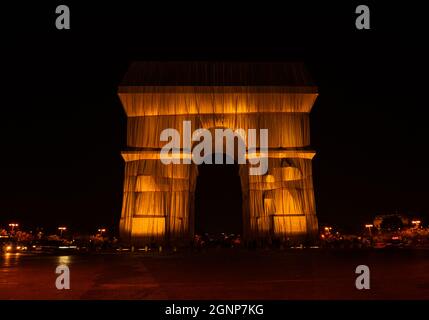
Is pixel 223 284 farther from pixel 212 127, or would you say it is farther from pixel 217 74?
pixel 217 74

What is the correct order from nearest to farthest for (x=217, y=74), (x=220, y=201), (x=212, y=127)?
(x=212, y=127)
(x=217, y=74)
(x=220, y=201)

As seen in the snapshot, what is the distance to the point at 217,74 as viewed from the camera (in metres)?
36.4

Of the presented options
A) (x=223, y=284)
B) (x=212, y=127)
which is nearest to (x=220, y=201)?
(x=212, y=127)

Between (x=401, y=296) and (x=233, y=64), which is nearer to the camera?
(x=401, y=296)

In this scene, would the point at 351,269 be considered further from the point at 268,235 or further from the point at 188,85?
the point at 188,85

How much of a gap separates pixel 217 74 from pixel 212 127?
11.2ft

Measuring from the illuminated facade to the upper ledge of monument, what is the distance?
6 cm

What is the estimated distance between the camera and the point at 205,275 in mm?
15109

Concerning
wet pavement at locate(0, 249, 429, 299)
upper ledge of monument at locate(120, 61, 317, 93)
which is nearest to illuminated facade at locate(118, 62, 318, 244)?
upper ledge of monument at locate(120, 61, 317, 93)

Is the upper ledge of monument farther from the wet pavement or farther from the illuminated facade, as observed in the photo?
the wet pavement

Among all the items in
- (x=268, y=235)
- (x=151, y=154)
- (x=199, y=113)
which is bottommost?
(x=268, y=235)

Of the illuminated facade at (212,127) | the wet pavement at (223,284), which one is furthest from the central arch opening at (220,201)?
the wet pavement at (223,284)
